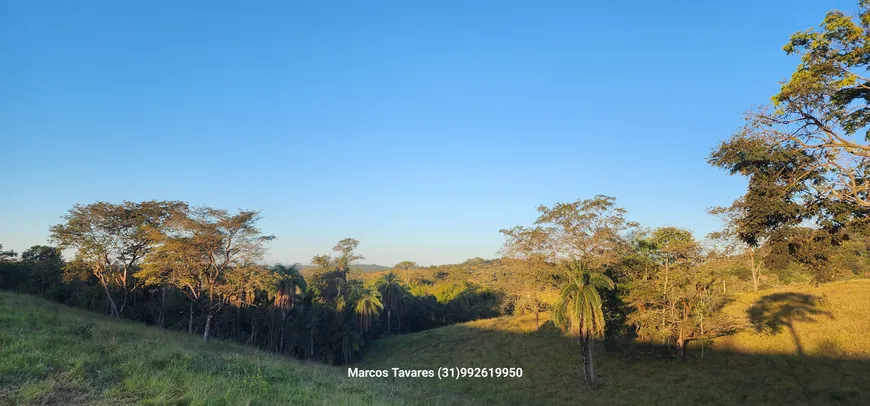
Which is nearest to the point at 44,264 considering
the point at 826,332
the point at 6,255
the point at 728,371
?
the point at 6,255

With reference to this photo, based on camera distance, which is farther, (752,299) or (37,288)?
(37,288)

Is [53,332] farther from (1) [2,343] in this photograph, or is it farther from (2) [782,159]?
(2) [782,159]

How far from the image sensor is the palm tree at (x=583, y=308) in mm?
26219

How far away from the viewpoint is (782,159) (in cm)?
1084

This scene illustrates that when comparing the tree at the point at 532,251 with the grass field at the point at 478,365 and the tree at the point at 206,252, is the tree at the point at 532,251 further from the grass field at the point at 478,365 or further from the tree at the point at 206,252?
the tree at the point at 206,252

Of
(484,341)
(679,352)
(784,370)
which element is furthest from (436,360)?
(784,370)

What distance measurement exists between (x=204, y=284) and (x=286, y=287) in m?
12.9

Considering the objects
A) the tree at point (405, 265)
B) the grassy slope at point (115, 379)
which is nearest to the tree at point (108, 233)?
the grassy slope at point (115, 379)

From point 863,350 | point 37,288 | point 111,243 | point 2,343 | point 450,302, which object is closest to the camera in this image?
point 2,343

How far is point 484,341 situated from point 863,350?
31.7m

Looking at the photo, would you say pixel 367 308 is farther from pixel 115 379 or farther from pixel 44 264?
pixel 115 379

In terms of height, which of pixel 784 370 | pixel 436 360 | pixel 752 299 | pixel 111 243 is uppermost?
pixel 111 243

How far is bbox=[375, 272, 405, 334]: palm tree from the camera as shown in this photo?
6556cm

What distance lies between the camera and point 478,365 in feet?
125
